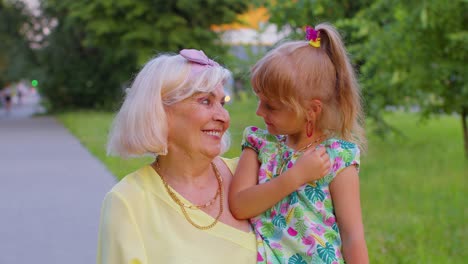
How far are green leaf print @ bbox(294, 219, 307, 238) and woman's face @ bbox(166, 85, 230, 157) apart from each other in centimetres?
38

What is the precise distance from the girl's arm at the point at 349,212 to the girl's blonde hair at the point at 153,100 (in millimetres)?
529

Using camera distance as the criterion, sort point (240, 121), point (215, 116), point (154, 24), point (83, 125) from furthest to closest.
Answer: point (154, 24) → point (83, 125) → point (240, 121) → point (215, 116)

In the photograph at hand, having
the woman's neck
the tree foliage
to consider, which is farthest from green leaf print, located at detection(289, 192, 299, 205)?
the tree foliage

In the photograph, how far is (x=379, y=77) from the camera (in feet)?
35.6

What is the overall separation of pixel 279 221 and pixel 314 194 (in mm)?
157

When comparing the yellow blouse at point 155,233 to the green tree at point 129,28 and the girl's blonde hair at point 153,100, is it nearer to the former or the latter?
the girl's blonde hair at point 153,100

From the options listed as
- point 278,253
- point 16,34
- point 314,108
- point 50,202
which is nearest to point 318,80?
point 314,108

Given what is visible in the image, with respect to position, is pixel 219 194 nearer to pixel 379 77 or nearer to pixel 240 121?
pixel 240 121

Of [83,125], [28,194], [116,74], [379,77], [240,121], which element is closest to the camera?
[28,194]

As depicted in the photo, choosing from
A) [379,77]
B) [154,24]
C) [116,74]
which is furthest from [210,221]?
[116,74]

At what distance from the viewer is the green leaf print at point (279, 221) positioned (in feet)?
7.68

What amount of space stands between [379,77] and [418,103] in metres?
1.21

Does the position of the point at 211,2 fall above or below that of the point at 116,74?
above

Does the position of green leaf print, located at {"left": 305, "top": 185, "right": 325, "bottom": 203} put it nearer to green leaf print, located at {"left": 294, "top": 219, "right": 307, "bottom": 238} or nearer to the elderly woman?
green leaf print, located at {"left": 294, "top": 219, "right": 307, "bottom": 238}
